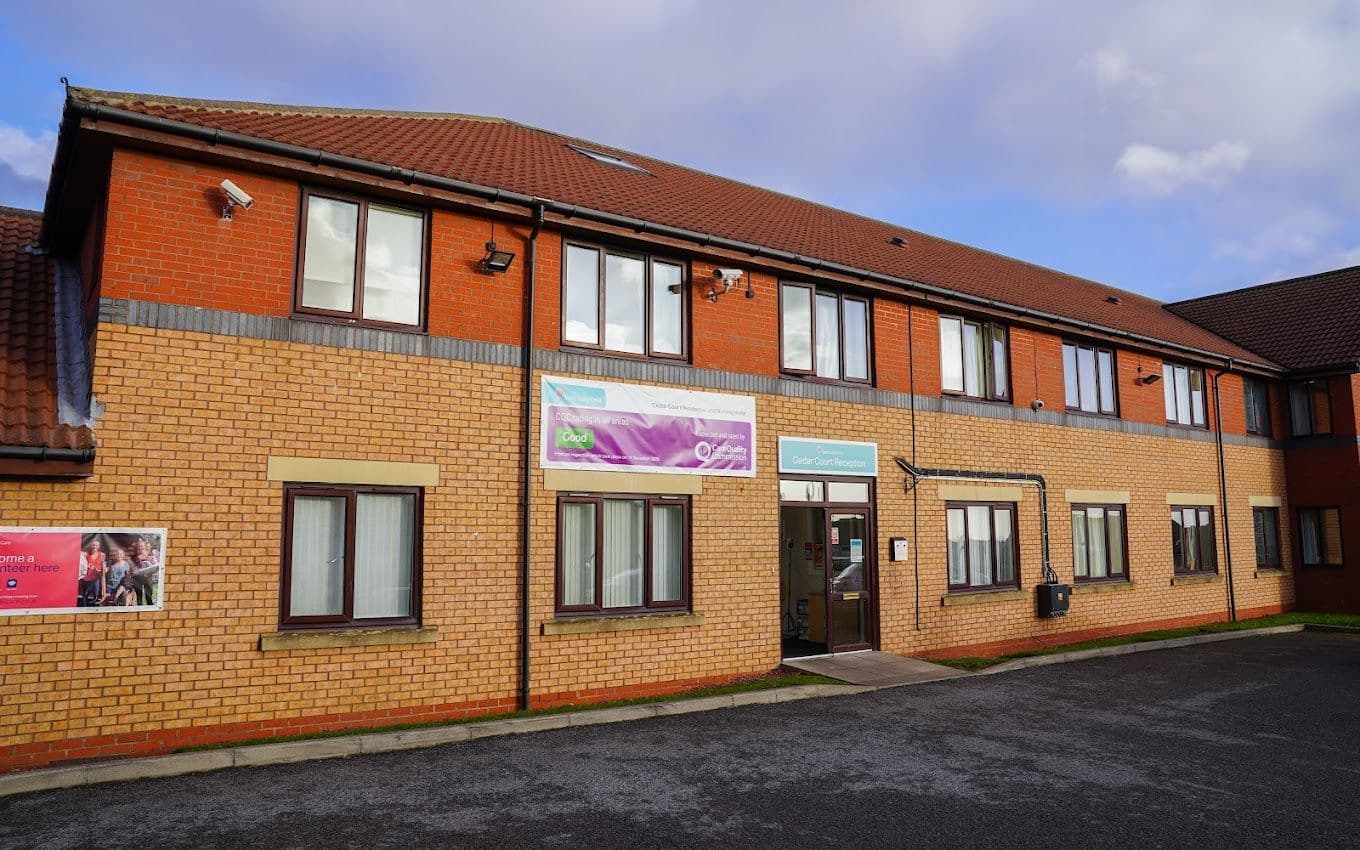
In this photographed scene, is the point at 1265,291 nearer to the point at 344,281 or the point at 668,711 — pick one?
the point at 668,711

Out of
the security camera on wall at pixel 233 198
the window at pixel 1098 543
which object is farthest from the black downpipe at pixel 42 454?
the window at pixel 1098 543

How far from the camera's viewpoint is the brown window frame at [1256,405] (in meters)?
19.4

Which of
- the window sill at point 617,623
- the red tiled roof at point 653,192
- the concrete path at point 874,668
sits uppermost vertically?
the red tiled roof at point 653,192

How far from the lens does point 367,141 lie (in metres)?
10.1

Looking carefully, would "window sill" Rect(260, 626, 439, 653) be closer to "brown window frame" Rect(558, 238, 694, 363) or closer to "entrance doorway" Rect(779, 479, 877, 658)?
"brown window frame" Rect(558, 238, 694, 363)

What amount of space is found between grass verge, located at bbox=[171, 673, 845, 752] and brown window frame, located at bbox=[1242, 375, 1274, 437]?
1381 centimetres

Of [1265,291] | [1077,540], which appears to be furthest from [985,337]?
[1265,291]

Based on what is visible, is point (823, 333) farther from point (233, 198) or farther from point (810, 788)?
point (233, 198)

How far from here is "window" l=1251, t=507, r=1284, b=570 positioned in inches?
752

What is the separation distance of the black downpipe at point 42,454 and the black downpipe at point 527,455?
387cm

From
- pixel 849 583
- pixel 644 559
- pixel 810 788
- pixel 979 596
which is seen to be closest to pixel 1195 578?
pixel 979 596

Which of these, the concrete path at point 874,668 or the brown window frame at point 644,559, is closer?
the brown window frame at point 644,559

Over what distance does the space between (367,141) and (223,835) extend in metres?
7.18

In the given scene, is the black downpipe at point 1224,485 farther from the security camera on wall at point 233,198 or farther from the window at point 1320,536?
the security camera on wall at point 233,198
